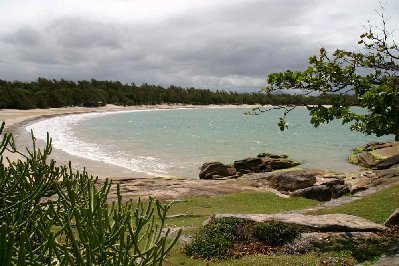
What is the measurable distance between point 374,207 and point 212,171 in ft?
65.3

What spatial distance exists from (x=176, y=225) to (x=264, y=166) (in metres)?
26.3

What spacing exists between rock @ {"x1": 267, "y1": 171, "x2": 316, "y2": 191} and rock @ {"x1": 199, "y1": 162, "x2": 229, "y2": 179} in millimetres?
6663

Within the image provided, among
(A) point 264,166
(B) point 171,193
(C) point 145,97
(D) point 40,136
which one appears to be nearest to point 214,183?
(B) point 171,193

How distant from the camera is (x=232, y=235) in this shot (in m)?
17.6

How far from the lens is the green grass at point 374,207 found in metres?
20.5

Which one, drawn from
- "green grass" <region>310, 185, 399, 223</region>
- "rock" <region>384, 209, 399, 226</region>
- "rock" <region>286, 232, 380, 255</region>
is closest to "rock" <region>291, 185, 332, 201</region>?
"green grass" <region>310, 185, 399, 223</region>

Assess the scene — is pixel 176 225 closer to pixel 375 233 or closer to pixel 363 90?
pixel 375 233

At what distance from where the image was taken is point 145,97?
197m

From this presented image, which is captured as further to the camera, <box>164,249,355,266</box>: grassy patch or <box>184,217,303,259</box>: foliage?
<box>184,217,303,259</box>: foliage

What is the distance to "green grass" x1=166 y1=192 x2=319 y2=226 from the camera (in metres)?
24.4

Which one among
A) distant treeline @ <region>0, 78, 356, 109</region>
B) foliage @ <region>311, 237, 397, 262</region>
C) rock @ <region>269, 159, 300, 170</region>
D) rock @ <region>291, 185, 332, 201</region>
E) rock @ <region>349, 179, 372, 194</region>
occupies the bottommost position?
rock @ <region>269, 159, 300, 170</region>

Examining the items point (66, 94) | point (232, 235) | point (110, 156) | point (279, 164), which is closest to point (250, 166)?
point (279, 164)

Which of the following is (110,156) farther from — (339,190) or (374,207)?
(374,207)

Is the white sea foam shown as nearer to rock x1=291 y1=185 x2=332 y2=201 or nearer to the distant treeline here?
rock x1=291 y1=185 x2=332 y2=201
